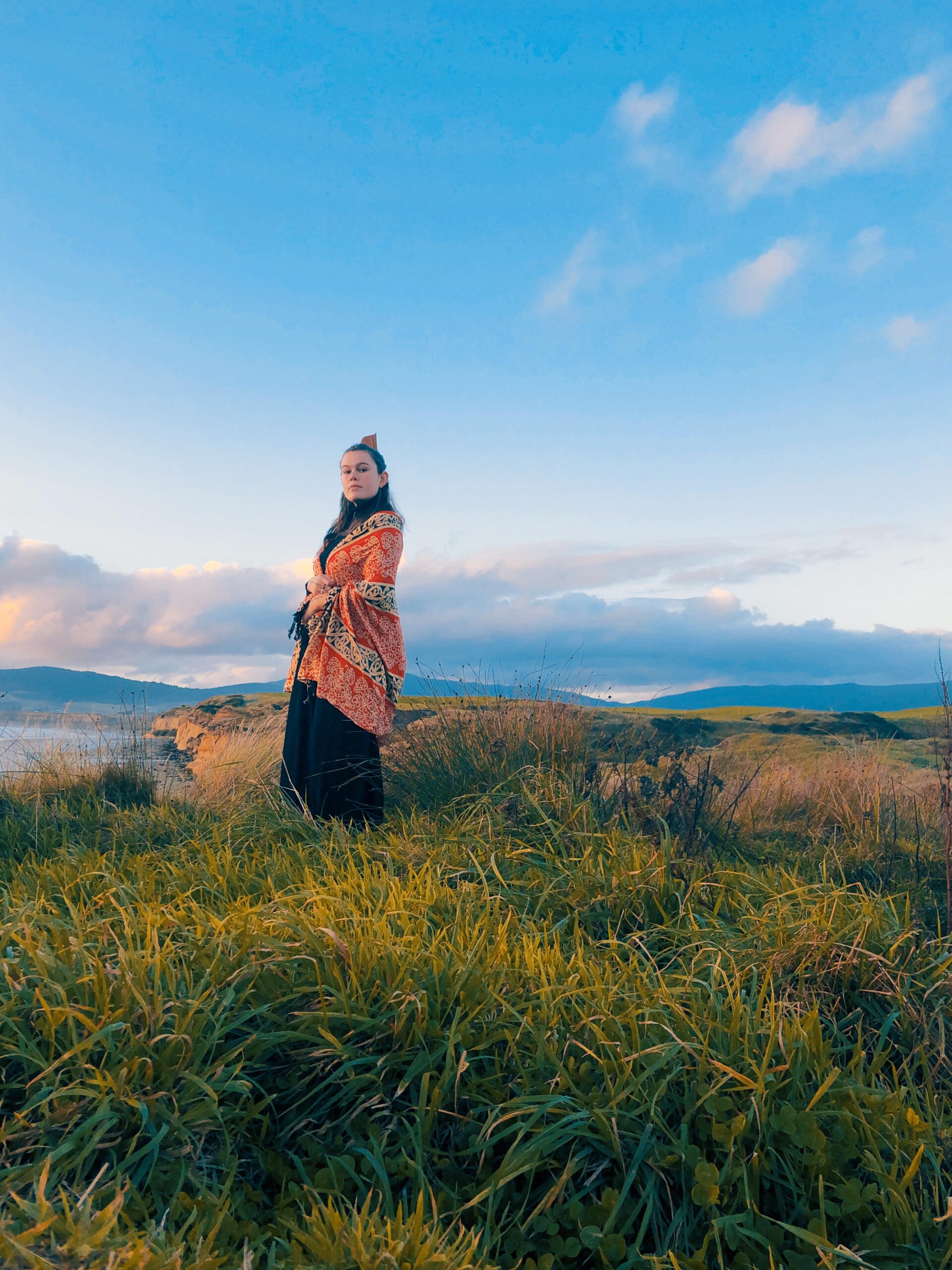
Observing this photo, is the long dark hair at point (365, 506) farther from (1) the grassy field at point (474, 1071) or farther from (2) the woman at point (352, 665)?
(1) the grassy field at point (474, 1071)

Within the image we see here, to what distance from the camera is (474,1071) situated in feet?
7.39

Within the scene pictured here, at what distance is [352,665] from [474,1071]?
130 inches

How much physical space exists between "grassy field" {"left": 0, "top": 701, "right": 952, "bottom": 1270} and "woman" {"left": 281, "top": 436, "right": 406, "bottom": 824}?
1.45 metres

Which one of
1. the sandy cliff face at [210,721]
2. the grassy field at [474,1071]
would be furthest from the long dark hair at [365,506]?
the sandy cliff face at [210,721]

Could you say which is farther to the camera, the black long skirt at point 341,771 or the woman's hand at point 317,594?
the woman's hand at point 317,594

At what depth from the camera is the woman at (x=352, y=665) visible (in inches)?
206

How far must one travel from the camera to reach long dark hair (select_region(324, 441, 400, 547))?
5594 mm

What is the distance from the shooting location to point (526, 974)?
258 cm

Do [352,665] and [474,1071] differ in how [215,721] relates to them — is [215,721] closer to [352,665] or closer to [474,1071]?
[352,665]

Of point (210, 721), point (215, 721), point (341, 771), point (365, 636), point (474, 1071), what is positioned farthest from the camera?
point (210, 721)

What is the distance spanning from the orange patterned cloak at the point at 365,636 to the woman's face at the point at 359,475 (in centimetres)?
22

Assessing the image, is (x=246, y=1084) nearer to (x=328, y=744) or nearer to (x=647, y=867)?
(x=647, y=867)

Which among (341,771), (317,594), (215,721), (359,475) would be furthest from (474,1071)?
(215,721)

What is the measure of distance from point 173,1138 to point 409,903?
1.21 m
